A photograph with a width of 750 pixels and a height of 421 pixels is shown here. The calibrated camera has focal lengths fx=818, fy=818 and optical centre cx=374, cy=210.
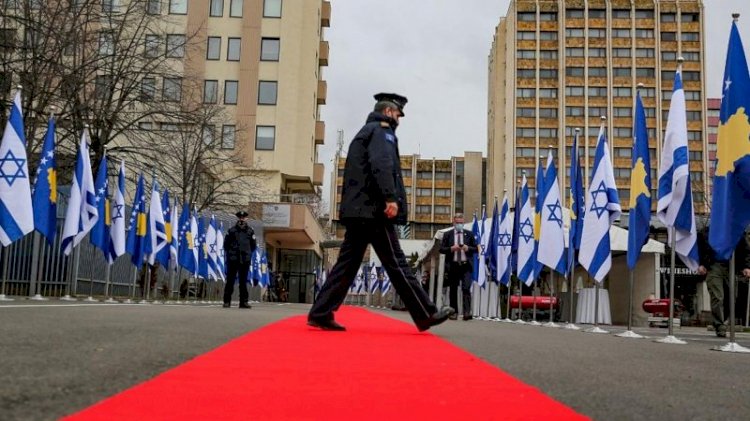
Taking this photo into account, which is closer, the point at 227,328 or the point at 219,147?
the point at 227,328

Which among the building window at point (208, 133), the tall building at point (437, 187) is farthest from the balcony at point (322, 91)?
the tall building at point (437, 187)

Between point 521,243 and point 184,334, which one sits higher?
point 521,243

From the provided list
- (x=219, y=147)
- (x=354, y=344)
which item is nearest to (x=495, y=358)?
(x=354, y=344)

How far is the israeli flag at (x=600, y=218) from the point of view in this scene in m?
13.6

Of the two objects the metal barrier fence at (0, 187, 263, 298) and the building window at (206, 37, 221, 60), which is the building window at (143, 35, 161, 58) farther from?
the building window at (206, 37, 221, 60)

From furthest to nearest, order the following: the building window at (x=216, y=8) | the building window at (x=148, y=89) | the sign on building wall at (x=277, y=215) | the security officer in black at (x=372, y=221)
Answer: the building window at (x=216, y=8)
the sign on building wall at (x=277, y=215)
the building window at (x=148, y=89)
the security officer in black at (x=372, y=221)

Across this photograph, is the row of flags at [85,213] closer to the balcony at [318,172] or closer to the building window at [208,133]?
the building window at [208,133]

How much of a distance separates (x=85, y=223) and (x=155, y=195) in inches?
191

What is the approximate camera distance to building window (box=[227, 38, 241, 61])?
52.7 meters

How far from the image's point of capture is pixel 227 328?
8102 millimetres

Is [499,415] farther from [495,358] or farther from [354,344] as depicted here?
[354,344]

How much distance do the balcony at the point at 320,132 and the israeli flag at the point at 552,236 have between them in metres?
42.0

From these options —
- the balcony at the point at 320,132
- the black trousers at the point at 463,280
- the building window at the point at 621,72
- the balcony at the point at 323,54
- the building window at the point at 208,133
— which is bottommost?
the black trousers at the point at 463,280

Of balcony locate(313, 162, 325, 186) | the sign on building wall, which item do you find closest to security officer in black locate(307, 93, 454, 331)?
the sign on building wall
